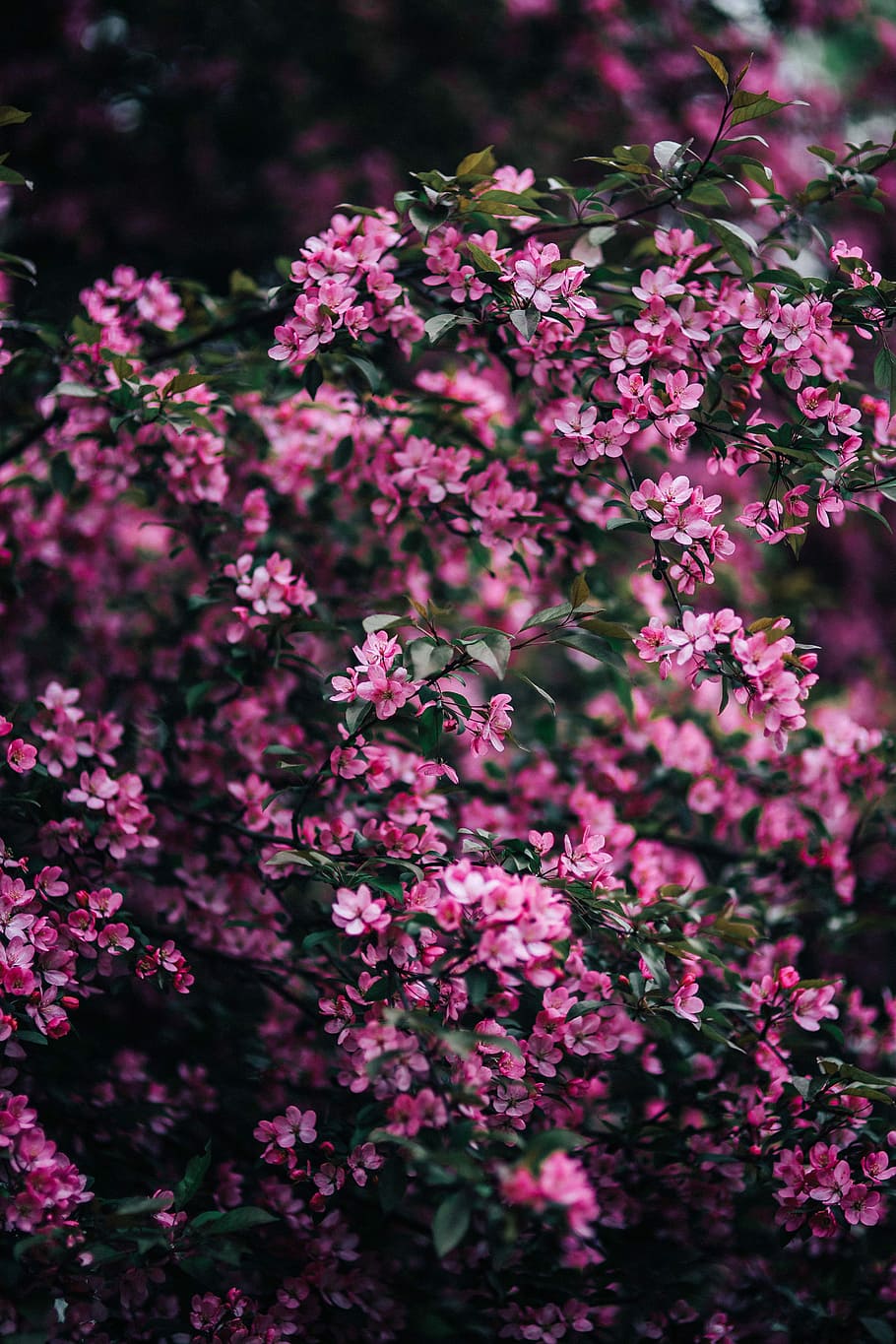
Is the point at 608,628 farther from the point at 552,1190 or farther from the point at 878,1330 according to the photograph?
the point at 878,1330

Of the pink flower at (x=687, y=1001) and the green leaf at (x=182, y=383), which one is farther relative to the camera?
the green leaf at (x=182, y=383)

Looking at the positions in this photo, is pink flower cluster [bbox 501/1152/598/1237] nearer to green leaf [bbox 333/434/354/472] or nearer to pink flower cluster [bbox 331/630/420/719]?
pink flower cluster [bbox 331/630/420/719]

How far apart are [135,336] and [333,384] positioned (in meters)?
0.50

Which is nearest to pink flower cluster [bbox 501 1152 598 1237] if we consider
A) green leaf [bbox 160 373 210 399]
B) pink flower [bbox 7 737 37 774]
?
pink flower [bbox 7 737 37 774]

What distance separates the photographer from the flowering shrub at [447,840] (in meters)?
1.23

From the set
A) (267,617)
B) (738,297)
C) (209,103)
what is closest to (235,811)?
(267,617)

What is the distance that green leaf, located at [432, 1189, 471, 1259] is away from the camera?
917mm

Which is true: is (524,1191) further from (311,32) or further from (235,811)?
(311,32)

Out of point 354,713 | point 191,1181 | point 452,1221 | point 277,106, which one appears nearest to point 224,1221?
point 191,1181

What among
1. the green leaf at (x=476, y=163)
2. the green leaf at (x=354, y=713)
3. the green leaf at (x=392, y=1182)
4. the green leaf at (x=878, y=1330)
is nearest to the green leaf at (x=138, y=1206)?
the green leaf at (x=392, y=1182)

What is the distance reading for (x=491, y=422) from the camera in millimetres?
1922

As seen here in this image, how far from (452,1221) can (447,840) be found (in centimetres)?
96

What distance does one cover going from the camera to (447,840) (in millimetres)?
1885

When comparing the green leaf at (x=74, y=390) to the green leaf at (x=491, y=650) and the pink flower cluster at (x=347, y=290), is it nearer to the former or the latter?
the pink flower cluster at (x=347, y=290)
